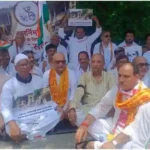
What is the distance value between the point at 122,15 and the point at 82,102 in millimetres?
4062

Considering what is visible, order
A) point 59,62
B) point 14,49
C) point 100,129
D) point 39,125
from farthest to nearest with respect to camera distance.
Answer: point 14,49 → point 59,62 → point 39,125 → point 100,129

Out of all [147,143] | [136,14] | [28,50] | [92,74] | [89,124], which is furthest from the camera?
[136,14]

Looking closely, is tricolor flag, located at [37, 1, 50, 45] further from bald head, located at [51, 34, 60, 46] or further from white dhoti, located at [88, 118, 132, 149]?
white dhoti, located at [88, 118, 132, 149]

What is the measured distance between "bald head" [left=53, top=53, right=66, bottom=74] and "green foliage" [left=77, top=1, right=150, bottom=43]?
11.3 feet

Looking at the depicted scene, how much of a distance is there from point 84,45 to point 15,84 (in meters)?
2.22

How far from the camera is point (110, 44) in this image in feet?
21.2

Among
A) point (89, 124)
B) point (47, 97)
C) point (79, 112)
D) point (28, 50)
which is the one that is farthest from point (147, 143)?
point (28, 50)

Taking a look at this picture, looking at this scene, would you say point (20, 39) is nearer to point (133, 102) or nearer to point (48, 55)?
point (48, 55)

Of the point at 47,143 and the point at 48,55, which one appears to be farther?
the point at 48,55

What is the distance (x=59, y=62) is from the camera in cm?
488

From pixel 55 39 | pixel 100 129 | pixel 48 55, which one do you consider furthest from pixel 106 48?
pixel 100 129

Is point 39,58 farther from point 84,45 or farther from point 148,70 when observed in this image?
point 148,70

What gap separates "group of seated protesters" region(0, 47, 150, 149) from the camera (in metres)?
3.53

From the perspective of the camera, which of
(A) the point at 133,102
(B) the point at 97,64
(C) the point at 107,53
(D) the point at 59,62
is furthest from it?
(C) the point at 107,53
